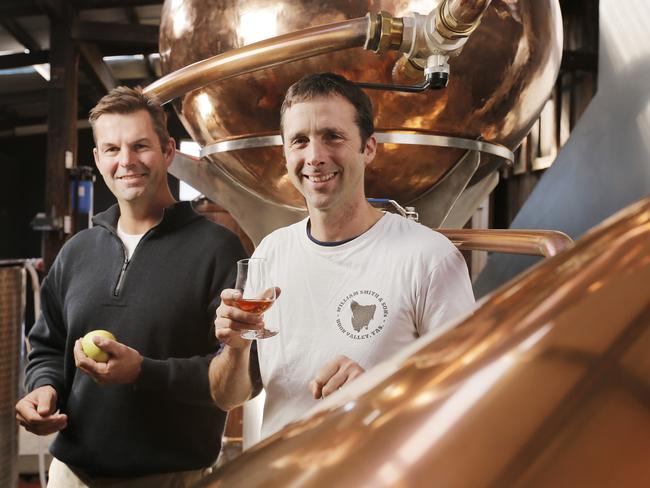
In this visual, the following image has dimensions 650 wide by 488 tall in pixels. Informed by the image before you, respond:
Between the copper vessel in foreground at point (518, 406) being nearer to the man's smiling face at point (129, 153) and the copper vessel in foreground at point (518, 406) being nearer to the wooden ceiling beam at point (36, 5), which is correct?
the man's smiling face at point (129, 153)

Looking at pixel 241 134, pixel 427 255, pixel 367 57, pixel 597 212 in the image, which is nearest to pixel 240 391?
pixel 427 255

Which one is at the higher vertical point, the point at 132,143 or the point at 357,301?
the point at 132,143

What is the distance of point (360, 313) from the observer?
A: 106 cm

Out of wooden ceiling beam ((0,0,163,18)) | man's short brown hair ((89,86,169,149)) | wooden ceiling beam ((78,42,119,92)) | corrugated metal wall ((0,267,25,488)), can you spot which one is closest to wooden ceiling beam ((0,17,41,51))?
wooden ceiling beam ((0,0,163,18))

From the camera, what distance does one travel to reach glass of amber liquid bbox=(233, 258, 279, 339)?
38.9 inches

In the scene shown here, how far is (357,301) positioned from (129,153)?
520 mm

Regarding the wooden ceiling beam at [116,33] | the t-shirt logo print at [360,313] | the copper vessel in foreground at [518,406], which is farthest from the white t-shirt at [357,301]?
the wooden ceiling beam at [116,33]

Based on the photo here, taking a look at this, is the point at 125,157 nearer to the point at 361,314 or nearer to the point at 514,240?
Answer: the point at 361,314

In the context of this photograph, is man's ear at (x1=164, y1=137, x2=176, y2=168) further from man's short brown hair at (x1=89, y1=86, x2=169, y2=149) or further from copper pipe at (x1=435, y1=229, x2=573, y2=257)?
copper pipe at (x1=435, y1=229, x2=573, y2=257)

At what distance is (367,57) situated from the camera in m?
1.18

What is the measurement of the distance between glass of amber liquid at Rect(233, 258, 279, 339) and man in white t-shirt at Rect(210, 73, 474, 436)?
2 centimetres

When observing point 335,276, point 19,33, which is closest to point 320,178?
point 335,276

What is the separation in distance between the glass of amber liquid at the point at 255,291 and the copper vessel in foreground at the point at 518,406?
0.80 metres

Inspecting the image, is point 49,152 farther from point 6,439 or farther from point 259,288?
point 259,288
